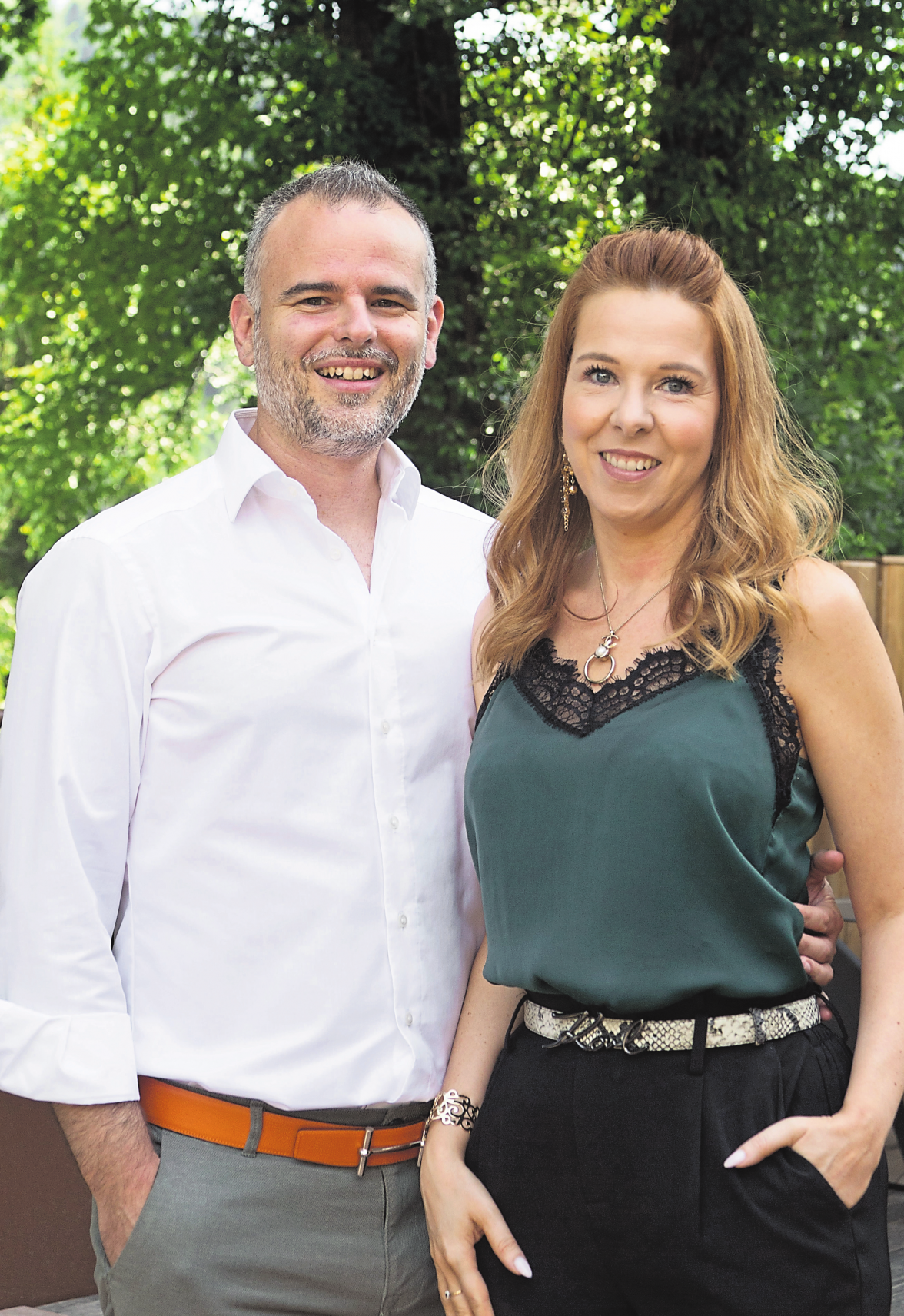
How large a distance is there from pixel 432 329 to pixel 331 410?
1.00 feet

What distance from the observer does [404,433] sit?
6.43 meters

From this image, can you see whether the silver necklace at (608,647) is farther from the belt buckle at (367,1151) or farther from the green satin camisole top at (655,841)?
the belt buckle at (367,1151)

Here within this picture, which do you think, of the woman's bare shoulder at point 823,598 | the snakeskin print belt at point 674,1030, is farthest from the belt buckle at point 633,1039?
the woman's bare shoulder at point 823,598

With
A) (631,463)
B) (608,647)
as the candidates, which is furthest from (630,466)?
(608,647)

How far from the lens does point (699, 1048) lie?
1535 mm

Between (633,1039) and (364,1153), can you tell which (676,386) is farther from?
(364,1153)

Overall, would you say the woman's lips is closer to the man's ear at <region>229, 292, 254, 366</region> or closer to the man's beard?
the man's beard

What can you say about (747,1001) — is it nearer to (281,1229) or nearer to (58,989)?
(281,1229)

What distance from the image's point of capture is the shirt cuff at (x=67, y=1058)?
1732 millimetres

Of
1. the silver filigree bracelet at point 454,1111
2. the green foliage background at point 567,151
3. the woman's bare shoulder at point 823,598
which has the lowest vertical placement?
the silver filigree bracelet at point 454,1111

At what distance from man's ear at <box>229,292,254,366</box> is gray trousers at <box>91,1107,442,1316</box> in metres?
1.19

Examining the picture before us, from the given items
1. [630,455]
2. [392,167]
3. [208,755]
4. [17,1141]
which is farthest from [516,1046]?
[392,167]

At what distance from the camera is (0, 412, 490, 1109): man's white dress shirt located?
1.78 metres

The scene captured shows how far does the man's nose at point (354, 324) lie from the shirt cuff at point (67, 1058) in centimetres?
104
